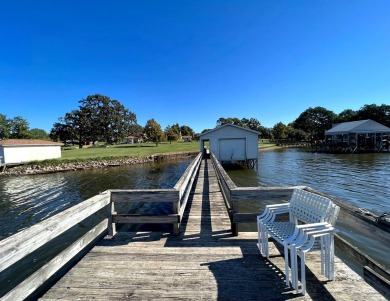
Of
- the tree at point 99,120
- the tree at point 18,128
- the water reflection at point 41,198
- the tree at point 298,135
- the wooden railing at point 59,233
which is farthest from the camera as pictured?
the tree at point 298,135

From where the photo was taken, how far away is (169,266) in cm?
307

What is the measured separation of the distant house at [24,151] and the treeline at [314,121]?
2287 inches

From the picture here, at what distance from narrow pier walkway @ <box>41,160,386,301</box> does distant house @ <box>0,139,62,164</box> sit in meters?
31.6

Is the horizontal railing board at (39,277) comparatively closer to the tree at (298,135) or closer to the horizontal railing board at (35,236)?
the horizontal railing board at (35,236)

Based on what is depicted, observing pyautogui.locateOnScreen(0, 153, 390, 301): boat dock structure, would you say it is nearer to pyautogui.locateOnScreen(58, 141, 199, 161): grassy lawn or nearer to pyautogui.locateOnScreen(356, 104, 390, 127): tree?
pyautogui.locateOnScreen(58, 141, 199, 161): grassy lawn

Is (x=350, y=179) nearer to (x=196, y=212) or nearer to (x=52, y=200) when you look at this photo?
(x=196, y=212)

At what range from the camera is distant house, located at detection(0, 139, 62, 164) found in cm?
2723

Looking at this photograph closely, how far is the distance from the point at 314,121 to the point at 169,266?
3916 inches

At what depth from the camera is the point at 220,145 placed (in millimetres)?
24688

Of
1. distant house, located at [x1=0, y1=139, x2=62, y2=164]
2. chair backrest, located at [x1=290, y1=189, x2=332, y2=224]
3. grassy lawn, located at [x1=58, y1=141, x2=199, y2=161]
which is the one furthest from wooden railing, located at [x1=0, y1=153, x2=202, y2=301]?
grassy lawn, located at [x1=58, y1=141, x2=199, y2=161]

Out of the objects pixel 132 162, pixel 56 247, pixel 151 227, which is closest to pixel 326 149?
pixel 132 162

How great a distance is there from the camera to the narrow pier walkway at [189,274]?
2.45 m

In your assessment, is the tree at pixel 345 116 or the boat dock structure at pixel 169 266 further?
the tree at pixel 345 116

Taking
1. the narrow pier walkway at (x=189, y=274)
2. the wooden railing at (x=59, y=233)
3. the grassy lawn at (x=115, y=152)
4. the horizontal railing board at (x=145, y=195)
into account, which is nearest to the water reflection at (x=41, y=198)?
the wooden railing at (x=59, y=233)
